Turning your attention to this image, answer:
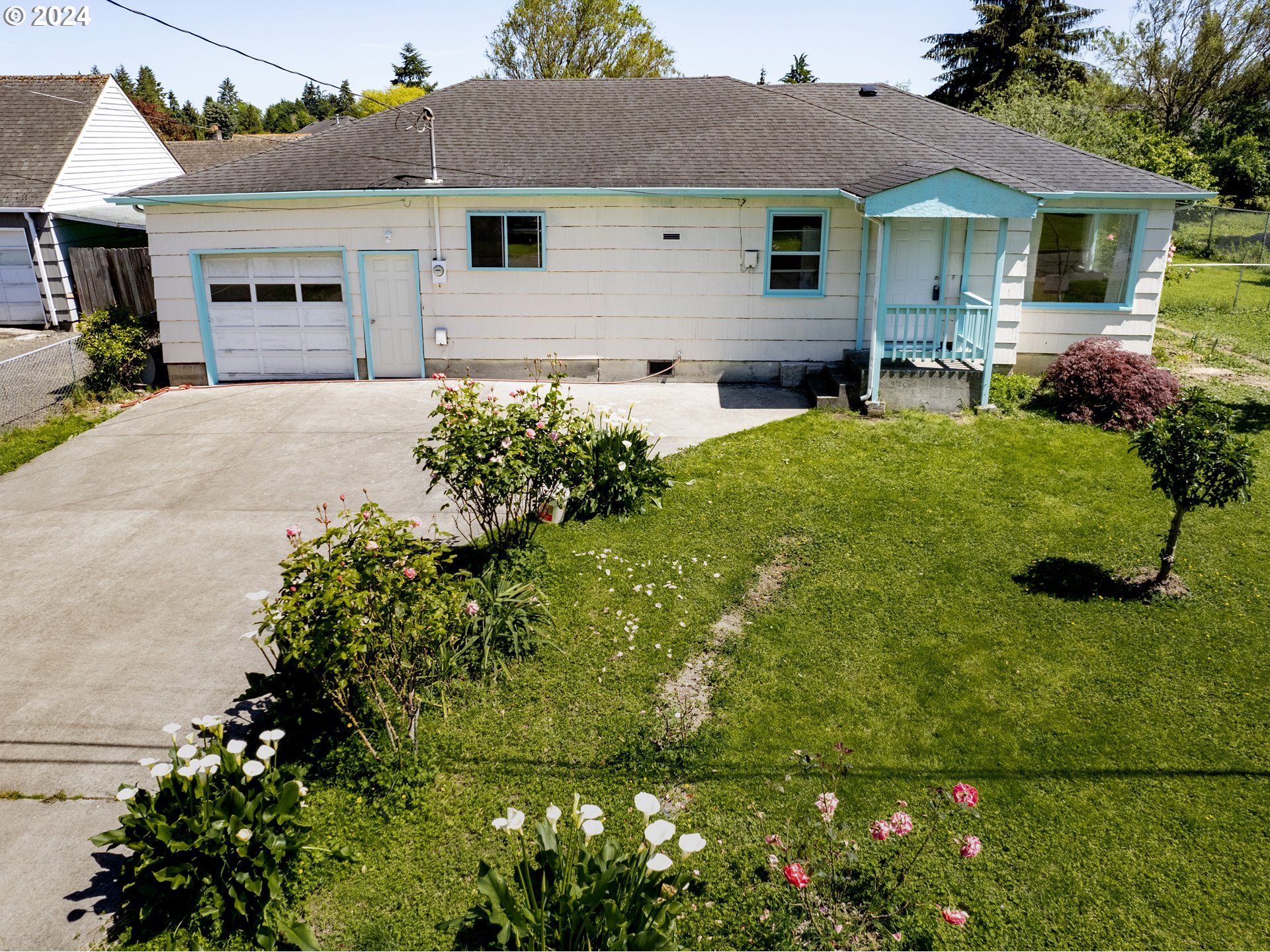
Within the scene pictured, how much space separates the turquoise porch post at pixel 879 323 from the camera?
39.4 ft

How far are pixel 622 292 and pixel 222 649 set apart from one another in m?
8.92

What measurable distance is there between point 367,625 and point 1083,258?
12976 mm

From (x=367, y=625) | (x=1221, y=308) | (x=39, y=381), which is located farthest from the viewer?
(x=1221, y=308)

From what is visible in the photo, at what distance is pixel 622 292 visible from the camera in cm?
1401

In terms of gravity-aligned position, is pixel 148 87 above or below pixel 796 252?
above

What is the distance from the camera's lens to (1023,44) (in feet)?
126

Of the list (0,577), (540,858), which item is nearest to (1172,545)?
(540,858)

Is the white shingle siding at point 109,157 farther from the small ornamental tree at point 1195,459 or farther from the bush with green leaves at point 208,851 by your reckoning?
the small ornamental tree at point 1195,459

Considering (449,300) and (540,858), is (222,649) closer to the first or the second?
(540,858)

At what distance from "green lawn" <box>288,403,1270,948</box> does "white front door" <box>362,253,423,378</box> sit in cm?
685

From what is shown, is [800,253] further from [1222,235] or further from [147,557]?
[1222,235]

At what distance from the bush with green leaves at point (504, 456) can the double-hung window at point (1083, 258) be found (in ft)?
29.9

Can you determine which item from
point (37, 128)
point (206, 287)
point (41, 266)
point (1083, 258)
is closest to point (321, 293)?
point (206, 287)

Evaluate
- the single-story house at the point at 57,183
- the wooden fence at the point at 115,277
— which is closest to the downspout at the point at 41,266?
the single-story house at the point at 57,183
